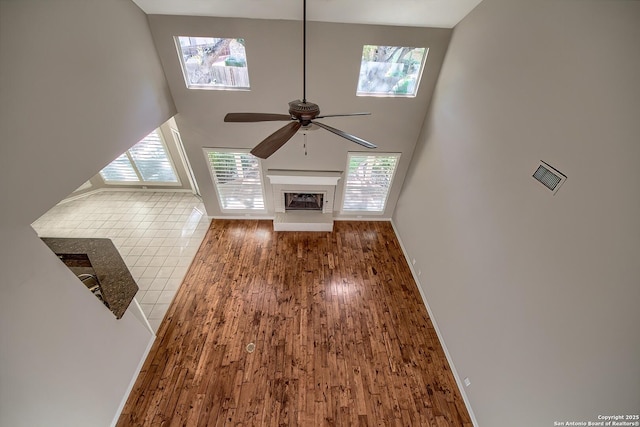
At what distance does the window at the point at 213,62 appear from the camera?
351 cm

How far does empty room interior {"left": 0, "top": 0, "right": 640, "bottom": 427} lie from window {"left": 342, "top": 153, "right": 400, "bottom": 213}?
44 millimetres

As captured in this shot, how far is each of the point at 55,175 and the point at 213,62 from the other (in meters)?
2.63

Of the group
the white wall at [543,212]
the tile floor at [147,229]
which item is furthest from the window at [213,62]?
the white wall at [543,212]

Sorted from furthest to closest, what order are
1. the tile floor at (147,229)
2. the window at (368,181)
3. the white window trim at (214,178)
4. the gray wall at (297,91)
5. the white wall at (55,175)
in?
the window at (368,181) < the white window trim at (214,178) < the tile floor at (147,229) < the gray wall at (297,91) < the white wall at (55,175)

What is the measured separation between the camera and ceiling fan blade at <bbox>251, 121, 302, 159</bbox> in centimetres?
176

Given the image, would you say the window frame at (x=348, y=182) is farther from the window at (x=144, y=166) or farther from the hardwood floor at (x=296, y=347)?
the window at (x=144, y=166)

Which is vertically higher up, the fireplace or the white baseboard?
the fireplace

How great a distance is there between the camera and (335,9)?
3.15 metres

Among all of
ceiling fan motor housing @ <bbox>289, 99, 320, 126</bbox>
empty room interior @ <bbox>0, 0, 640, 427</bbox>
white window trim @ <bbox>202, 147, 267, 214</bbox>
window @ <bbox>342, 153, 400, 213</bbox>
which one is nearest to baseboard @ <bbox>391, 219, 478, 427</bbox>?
empty room interior @ <bbox>0, 0, 640, 427</bbox>

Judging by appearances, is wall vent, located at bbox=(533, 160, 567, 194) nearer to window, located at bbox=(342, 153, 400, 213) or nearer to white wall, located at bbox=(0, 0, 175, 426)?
window, located at bbox=(342, 153, 400, 213)

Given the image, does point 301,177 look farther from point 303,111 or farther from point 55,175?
point 55,175

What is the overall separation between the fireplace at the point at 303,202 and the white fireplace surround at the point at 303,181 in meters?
0.26

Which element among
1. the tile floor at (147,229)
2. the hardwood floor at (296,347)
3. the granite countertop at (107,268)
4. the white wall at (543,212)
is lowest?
the hardwood floor at (296,347)

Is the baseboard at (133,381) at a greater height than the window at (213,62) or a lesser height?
lesser
